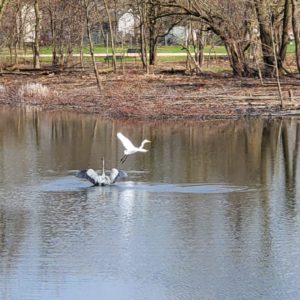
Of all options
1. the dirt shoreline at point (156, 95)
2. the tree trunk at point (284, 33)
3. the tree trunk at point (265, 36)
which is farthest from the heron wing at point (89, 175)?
the tree trunk at point (284, 33)

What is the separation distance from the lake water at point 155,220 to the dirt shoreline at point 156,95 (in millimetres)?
5656

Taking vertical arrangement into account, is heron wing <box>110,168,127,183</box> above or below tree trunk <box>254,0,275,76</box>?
below

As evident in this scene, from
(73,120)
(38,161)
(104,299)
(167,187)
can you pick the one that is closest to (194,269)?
(104,299)

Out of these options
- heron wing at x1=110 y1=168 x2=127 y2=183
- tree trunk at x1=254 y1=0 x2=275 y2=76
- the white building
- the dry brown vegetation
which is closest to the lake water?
heron wing at x1=110 y1=168 x2=127 y2=183

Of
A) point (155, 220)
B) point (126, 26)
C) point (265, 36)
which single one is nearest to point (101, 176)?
point (155, 220)

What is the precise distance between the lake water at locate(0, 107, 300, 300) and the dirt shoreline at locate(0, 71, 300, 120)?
5656 millimetres

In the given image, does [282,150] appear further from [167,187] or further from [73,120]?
[73,120]

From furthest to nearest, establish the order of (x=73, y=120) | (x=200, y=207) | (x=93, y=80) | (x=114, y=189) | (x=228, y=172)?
(x=93, y=80) < (x=73, y=120) < (x=228, y=172) < (x=114, y=189) < (x=200, y=207)

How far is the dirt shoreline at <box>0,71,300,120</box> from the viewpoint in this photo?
104ft

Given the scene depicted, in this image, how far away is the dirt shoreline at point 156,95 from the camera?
3173 centimetres

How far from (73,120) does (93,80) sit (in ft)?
36.9

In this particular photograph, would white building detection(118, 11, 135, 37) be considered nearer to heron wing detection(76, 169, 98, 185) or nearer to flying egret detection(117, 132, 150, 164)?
flying egret detection(117, 132, 150, 164)

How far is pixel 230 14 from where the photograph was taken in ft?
140

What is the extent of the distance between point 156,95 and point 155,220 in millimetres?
20367
